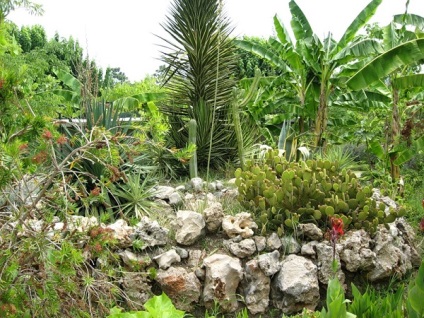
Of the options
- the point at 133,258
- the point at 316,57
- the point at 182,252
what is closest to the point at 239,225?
the point at 182,252

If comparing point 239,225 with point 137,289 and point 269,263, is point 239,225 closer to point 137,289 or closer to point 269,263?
point 269,263

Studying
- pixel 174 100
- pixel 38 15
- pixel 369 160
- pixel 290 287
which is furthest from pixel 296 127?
pixel 38 15

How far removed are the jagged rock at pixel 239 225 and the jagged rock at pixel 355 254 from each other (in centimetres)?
103

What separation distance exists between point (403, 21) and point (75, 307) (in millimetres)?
8605

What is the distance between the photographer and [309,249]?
5938 millimetres

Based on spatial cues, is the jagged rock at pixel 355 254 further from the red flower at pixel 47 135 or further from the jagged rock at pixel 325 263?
the red flower at pixel 47 135

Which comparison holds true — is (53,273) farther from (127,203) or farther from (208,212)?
(127,203)

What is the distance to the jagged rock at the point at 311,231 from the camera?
6023 mm

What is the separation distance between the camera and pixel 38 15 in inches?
172

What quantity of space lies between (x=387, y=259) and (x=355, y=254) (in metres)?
0.48

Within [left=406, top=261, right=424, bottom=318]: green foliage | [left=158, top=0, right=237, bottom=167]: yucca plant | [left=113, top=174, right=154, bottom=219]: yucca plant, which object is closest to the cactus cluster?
[left=113, top=174, right=154, bottom=219]: yucca plant

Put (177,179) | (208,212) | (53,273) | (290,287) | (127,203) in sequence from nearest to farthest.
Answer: (53,273)
(290,287)
(208,212)
(127,203)
(177,179)

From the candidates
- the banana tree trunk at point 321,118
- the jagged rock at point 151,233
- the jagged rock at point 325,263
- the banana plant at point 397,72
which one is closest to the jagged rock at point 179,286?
the jagged rock at point 151,233

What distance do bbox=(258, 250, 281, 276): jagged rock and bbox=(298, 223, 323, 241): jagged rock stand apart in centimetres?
50
